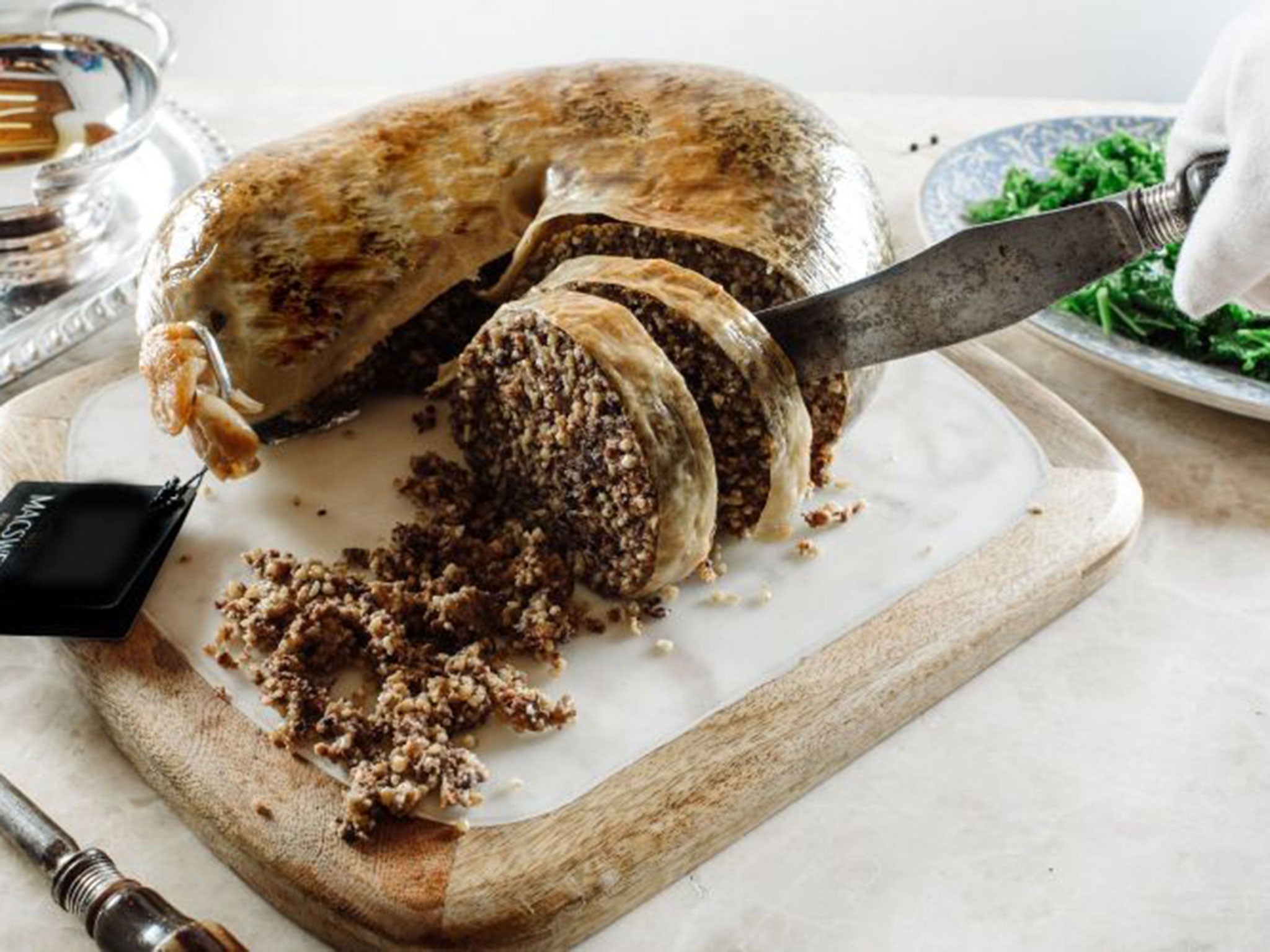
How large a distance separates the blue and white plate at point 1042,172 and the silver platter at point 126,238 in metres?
1.41

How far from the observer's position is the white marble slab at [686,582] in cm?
181

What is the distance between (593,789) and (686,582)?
40 centimetres

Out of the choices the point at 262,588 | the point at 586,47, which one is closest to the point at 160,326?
the point at 262,588

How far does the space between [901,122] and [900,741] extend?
204cm

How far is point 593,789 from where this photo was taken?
173 centimetres

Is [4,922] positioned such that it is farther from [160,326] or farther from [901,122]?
[901,122]

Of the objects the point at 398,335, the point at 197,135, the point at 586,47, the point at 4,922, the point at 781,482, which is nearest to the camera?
the point at 4,922

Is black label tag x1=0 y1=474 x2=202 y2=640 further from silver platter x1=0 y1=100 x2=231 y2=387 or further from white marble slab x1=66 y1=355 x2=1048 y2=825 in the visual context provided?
silver platter x1=0 y1=100 x2=231 y2=387

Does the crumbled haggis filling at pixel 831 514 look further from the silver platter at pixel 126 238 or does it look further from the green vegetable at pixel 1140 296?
the silver platter at pixel 126 238

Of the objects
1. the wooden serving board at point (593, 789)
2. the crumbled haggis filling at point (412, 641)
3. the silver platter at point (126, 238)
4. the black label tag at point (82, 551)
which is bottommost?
the wooden serving board at point (593, 789)

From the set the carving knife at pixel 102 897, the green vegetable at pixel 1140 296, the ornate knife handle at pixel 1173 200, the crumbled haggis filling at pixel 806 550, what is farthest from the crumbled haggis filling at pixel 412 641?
the green vegetable at pixel 1140 296

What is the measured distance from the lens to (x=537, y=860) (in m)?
1.63

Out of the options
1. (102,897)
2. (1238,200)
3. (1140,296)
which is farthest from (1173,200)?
(102,897)

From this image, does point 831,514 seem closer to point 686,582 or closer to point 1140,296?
point 686,582
